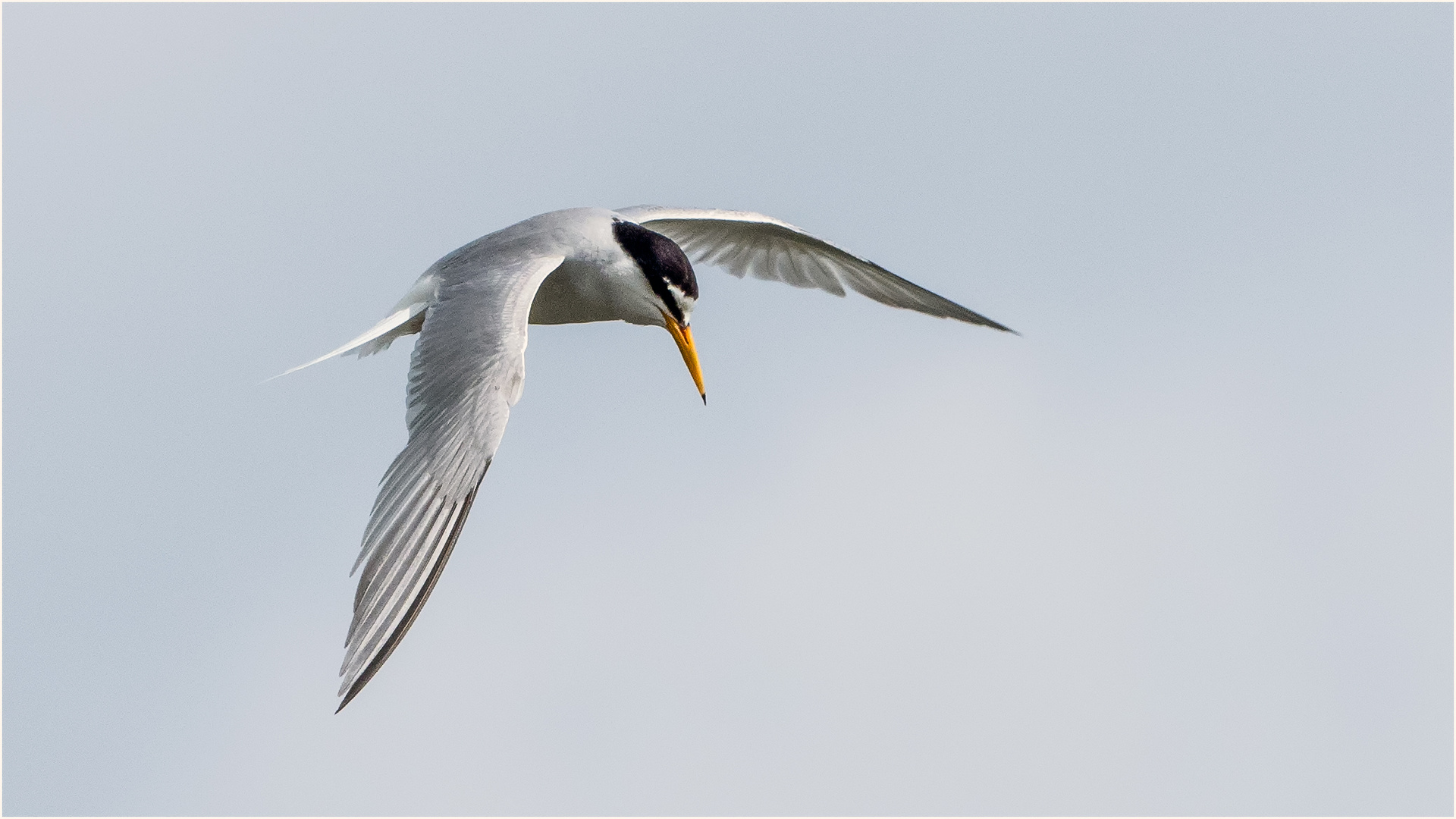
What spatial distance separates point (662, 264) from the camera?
27.3ft

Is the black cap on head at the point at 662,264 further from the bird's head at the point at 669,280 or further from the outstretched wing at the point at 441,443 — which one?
the outstretched wing at the point at 441,443

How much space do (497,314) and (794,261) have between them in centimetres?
381

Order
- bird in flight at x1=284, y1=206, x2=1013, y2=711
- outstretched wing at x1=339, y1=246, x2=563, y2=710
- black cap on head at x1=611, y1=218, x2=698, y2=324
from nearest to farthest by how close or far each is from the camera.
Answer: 1. outstretched wing at x1=339, y1=246, x2=563, y2=710
2. bird in flight at x1=284, y1=206, x2=1013, y2=711
3. black cap on head at x1=611, y1=218, x2=698, y2=324

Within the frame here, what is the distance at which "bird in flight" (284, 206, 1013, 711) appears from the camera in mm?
Answer: 6340

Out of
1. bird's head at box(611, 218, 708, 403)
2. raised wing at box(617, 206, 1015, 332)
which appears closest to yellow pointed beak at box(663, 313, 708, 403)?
Result: bird's head at box(611, 218, 708, 403)

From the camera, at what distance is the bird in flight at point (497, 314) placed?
20.8ft

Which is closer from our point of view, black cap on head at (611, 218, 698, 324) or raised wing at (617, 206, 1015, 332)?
black cap on head at (611, 218, 698, 324)

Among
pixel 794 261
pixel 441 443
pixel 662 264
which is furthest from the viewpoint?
pixel 794 261

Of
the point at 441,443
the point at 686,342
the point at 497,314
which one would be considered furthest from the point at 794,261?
the point at 441,443

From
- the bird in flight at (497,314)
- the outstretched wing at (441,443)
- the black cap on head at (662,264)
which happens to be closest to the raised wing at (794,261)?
the bird in flight at (497,314)

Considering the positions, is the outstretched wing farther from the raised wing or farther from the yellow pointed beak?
the raised wing

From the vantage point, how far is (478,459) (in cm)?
677

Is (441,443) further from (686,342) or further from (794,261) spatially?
(794,261)

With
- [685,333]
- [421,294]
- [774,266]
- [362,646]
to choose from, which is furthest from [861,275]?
[362,646]
